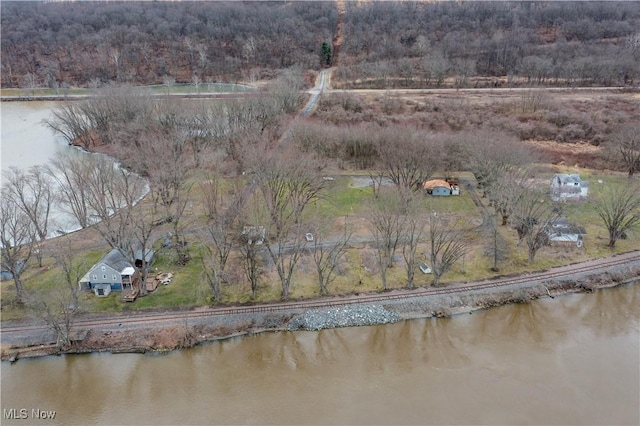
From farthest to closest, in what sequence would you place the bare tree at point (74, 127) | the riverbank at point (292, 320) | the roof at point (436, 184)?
the bare tree at point (74, 127)
the roof at point (436, 184)
the riverbank at point (292, 320)

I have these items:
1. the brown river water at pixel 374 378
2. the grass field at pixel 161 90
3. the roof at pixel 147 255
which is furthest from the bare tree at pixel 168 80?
the brown river water at pixel 374 378

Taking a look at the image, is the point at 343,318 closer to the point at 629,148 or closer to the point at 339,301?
the point at 339,301

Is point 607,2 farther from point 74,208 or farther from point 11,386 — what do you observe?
point 11,386

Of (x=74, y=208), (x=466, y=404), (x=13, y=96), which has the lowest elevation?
(x=466, y=404)

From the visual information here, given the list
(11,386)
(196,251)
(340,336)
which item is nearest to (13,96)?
(196,251)

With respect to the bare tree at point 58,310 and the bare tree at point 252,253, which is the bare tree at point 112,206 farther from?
the bare tree at point 252,253

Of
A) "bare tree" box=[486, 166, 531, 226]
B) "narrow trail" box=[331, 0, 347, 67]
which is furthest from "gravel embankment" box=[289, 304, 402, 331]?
"narrow trail" box=[331, 0, 347, 67]

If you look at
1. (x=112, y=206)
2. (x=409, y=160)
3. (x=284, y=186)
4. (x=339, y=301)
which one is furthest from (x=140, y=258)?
(x=409, y=160)
